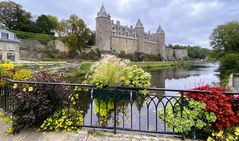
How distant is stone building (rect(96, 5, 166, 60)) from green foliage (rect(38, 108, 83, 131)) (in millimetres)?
59449

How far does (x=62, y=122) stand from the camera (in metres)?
4.33

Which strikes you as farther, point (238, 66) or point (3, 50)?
point (3, 50)

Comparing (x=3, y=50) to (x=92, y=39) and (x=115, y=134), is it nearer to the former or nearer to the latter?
(x=92, y=39)

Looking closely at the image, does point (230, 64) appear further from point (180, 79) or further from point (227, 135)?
point (227, 135)

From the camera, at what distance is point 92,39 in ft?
227

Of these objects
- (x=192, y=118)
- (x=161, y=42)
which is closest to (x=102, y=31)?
(x=161, y=42)

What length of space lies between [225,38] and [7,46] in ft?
139

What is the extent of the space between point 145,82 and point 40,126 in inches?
95.5

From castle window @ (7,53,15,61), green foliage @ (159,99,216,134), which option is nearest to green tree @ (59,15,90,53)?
castle window @ (7,53,15,61)

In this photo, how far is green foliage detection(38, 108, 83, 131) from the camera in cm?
431

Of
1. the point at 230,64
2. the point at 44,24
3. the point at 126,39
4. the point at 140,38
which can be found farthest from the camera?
the point at 140,38

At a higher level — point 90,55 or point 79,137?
point 90,55

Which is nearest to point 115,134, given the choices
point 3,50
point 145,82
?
point 145,82

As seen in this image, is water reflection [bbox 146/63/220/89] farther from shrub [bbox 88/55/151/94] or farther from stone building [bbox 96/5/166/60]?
stone building [bbox 96/5/166/60]
